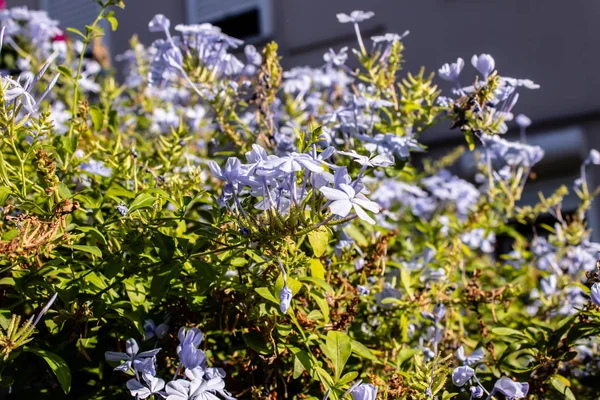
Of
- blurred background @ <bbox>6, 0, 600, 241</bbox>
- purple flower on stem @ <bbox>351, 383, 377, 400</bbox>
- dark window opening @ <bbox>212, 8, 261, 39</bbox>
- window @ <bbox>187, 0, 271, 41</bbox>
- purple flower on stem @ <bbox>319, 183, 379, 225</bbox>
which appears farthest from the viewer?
dark window opening @ <bbox>212, 8, 261, 39</bbox>

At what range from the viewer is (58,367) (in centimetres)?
110

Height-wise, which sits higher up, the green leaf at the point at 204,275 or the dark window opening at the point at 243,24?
the green leaf at the point at 204,275

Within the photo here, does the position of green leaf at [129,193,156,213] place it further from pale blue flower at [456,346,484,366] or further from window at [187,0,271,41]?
window at [187,0,271,41]

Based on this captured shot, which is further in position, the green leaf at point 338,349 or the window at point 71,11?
the window at point 71,11

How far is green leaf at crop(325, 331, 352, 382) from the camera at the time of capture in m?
1.15

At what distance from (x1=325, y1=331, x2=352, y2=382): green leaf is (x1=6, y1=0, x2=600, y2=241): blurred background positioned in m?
3.19

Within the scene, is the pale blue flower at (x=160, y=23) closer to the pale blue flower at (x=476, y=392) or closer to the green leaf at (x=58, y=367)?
the green leaf at (x=58, y=367)

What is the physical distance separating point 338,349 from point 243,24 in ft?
17.3

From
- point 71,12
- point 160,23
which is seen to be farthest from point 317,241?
point 71,12

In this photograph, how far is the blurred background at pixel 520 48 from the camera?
14.2ft

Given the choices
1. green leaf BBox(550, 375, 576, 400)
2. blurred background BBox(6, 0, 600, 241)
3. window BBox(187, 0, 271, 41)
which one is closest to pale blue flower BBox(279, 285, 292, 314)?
green leaf BBox(550, 375, 576, 400)

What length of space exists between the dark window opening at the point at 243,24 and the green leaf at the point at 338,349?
16.6ft

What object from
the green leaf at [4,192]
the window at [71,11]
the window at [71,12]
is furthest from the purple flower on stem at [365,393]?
the window at [71,11]

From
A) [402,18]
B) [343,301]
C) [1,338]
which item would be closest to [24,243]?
[1,338]
